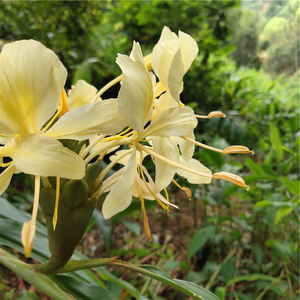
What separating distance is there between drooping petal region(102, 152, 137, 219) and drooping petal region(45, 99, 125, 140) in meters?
0.04

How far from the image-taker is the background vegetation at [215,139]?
77 cm

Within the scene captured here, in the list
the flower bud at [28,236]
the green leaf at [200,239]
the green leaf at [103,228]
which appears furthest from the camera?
the green leaf at [200,239]

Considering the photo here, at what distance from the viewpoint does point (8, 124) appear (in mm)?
176

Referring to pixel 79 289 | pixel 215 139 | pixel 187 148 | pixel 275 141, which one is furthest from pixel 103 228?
pixel 275 141

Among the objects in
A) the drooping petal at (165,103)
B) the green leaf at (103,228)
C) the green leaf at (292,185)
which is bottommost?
the green leaf at (103,228)

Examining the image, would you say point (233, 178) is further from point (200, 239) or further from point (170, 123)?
point (200, 239)

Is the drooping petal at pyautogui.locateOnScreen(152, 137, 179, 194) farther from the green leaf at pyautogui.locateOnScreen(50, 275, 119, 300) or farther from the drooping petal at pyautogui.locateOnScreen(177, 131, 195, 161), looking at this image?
the green leaf at pyautogui.locateOnScreen(50, 275, 119, 300)

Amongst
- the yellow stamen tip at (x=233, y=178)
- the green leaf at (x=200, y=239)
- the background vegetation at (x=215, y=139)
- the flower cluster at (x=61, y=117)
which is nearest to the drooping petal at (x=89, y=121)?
the flower cluster at (x=61, y=117)

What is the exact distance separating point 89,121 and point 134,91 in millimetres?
41

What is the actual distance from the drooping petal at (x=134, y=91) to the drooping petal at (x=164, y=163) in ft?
0.13

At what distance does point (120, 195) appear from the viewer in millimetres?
196

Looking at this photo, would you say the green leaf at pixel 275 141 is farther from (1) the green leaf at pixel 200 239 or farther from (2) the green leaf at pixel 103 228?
(2) the green leaf at pixel 103 228

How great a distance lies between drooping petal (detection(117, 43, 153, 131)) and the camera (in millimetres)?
183

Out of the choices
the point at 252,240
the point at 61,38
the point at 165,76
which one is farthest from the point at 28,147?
the point at 61,38
